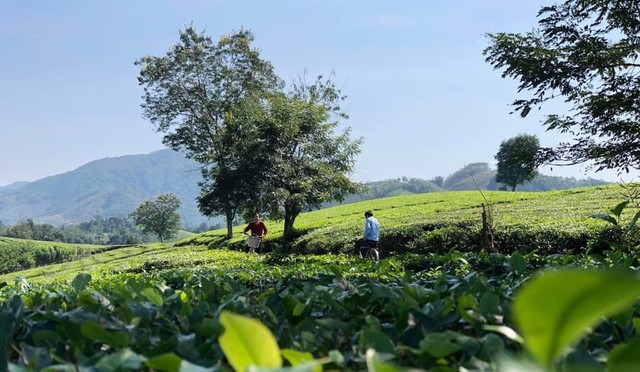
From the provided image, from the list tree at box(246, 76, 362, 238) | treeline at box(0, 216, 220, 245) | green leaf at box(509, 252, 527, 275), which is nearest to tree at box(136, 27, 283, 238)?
tree at box(246, 76, 362, 238)

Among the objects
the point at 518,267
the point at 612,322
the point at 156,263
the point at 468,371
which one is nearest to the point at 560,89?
the point at 518,267

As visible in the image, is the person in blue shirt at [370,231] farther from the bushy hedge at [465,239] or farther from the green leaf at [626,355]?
the green leaf at [626,355]

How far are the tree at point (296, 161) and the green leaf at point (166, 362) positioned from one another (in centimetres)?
2163

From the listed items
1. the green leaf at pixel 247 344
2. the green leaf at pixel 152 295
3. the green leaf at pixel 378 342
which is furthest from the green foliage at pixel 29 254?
the green leaf at pixel 247 344

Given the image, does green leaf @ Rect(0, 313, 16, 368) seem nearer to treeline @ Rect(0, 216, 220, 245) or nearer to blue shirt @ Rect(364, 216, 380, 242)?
blue shirt @ Rect(364, 216, 380, 242)

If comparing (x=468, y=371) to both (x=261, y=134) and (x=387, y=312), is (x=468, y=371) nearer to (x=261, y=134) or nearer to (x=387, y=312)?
(x=387, y=312)

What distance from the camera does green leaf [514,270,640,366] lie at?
1.39ft

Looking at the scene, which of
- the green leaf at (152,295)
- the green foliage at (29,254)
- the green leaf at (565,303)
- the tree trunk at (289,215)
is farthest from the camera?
the green foliage at (29,254)

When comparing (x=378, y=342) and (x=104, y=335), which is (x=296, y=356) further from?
(x=104, y=335)

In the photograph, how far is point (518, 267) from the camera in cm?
196

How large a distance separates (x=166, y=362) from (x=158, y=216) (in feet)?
286

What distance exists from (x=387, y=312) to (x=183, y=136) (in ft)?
105

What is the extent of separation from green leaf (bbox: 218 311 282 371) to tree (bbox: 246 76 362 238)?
2179 centimetres

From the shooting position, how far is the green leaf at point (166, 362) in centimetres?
70
